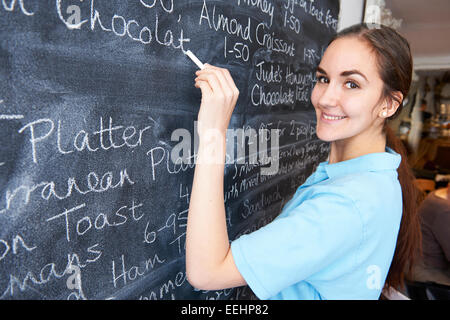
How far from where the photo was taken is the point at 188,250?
698 millimetres

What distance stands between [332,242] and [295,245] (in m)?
0.08

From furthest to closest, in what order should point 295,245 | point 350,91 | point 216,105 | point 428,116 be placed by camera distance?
point 428,116 → point 350,91 → point 216,105 → point 295,245

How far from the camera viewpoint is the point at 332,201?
2.26 ft

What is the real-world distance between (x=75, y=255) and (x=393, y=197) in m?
0.80

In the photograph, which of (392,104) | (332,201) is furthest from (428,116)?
(332,201)

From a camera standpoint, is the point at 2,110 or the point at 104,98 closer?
the point at 2,110

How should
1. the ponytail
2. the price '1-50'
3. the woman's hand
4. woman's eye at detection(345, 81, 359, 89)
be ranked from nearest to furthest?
the woman's hand, woman's eye at detection(345, 81, 359, 89), the price '1-50', the ponytail

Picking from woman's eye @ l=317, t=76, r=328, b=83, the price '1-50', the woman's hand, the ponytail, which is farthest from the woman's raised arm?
the ponytail

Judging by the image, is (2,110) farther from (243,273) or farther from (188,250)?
(243,273)

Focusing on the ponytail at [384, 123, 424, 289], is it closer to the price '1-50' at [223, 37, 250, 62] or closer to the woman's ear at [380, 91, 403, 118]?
the woman's ear at [380, 91, 403, 118]

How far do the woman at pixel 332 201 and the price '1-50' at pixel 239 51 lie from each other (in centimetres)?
19

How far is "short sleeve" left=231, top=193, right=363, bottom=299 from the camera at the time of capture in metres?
0.65

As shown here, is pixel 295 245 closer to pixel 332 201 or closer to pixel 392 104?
pixel 332 201

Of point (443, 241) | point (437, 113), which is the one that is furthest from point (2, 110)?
point (437, 113)
